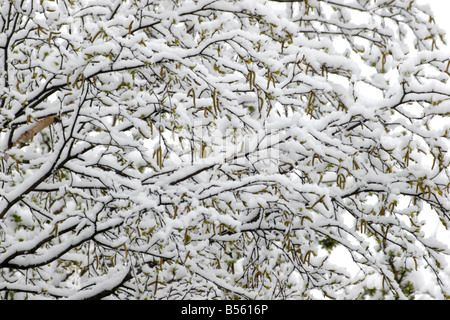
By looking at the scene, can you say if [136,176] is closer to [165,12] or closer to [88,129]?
[88,129]

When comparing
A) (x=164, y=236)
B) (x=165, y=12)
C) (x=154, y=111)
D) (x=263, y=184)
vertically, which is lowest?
(x=164, y=236)

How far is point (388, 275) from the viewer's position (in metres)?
3.60

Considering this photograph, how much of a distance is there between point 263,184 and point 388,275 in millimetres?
1129

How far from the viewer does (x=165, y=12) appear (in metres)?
3.47

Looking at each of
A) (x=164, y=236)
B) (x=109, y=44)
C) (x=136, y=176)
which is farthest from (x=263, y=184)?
(x=109, y=44)

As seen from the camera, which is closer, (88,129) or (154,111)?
(154,111)

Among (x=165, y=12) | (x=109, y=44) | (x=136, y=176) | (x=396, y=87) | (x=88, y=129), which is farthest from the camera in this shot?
(x=88, y=129)

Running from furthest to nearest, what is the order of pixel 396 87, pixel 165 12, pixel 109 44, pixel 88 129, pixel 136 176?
pixel 88 129 < pixel 136 176 < pixel 165 12 < pixel 396 87 < pixel 109 44

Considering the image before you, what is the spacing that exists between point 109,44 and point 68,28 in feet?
4.28

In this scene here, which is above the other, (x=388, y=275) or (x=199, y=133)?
(x=199, y=133)

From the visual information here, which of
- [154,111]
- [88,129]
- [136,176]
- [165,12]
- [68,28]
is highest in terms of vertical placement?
[68,28]
